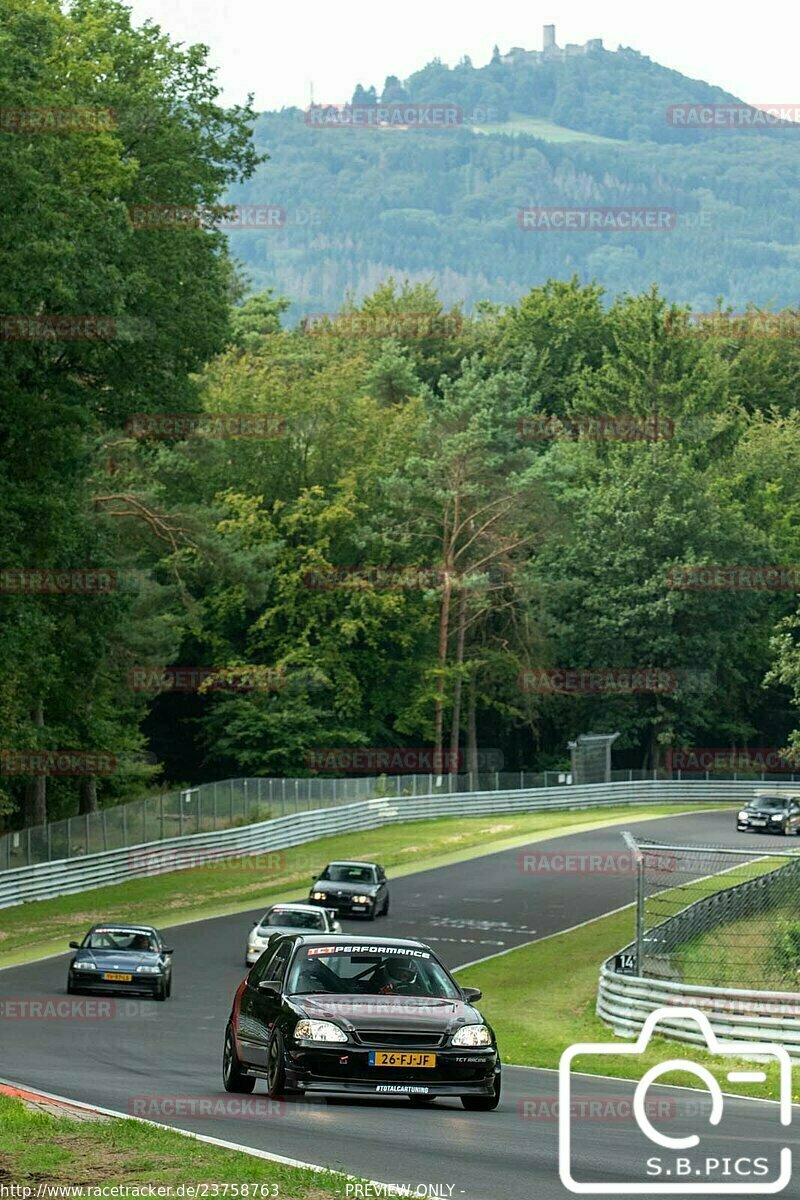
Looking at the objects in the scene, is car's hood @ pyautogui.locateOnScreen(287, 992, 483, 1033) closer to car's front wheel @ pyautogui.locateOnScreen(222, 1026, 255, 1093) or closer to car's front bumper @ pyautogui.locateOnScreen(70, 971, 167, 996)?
car's front wheel @ pyautogui.locateOnScreen(222, 1026, 255, 1093)

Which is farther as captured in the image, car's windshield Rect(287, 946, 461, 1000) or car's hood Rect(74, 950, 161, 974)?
car's hood Rect(74, 950, 161, 974)

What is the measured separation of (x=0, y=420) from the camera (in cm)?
3788

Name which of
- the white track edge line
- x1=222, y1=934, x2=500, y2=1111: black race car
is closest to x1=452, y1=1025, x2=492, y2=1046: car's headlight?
x1=222, y1=934, x2=500, y2=1111: black race car

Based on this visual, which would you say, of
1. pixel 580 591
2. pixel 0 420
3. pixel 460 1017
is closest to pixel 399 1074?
pixel 460 1017

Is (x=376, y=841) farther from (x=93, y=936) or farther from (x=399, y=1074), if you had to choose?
(x=399, y=1074)

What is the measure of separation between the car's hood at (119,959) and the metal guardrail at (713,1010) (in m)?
7.65

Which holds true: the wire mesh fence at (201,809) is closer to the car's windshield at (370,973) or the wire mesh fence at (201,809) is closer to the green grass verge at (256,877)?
the green grass verge at (256,877)

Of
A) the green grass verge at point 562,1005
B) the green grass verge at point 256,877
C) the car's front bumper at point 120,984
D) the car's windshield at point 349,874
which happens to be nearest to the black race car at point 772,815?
the green grass verge at point 256,877

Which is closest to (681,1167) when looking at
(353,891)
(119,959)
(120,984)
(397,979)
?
(397,979)

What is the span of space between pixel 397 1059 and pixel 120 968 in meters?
15.9

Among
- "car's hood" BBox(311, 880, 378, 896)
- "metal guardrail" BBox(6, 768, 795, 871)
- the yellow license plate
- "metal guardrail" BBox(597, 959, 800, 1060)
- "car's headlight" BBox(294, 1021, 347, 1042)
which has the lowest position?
"metal guardrail" BBox(6, 768, 795, 871)

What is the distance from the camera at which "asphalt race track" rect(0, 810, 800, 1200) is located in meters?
10.7

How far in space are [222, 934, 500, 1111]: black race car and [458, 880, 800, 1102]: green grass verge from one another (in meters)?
3.86

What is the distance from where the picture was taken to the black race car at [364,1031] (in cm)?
1318
